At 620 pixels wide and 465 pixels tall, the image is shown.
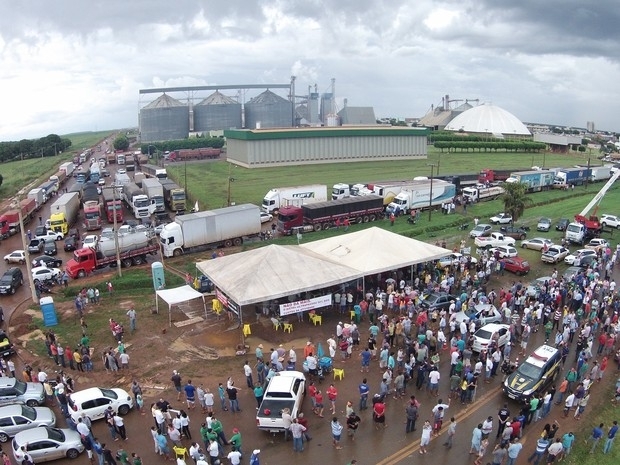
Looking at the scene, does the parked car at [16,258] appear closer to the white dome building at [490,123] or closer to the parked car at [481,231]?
the parked car at [481,231]

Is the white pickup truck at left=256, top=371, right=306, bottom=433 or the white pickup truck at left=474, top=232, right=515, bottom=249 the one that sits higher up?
the white pickup truck at left=474, top=232, right=515, bottom=249

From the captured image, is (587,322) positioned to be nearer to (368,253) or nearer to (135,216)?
(368,253)

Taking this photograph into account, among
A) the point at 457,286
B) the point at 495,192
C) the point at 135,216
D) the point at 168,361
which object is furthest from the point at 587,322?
the point at 135,216

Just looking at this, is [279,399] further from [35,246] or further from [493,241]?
[35,246]

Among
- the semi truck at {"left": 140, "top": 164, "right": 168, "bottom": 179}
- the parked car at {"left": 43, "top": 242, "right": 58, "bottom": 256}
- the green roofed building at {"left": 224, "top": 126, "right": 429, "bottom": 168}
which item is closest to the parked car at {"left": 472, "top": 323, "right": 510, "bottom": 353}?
the parked car at {"left": 43, "top": 242, "right": 58, "bottom": 256}

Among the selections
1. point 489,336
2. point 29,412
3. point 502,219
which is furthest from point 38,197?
point 489,336

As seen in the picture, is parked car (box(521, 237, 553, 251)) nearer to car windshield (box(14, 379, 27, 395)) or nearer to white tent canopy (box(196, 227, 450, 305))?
white tent canopy (box(196, 227, 450, 305))
